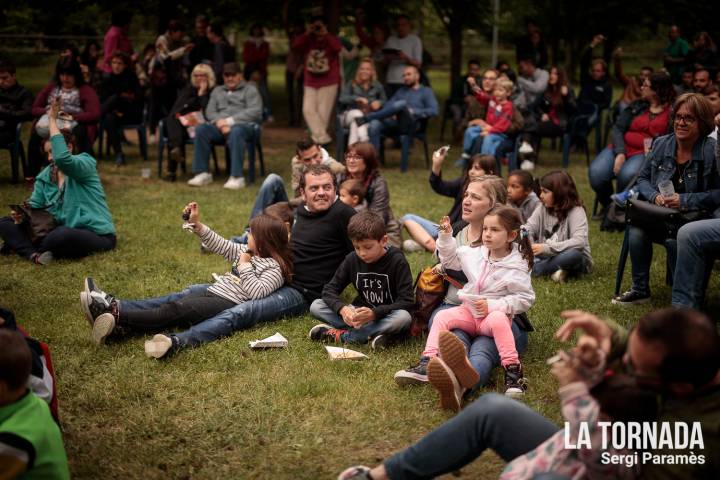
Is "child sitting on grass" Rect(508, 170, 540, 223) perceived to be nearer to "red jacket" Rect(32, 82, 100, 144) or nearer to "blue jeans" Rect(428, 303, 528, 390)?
"blue jeans" Rect(428, 303, 528, 390)

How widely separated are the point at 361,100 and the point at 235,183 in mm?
2349

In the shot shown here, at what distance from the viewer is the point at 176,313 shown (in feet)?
17.0

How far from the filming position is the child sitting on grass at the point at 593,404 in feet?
8.36

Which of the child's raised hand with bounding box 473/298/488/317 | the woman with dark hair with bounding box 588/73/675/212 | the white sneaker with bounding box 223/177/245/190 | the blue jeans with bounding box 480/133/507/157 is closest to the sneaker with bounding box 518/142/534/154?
the blue jeans with bounding box 480/133/507/157

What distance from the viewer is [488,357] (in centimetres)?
434

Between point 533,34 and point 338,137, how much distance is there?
521cm

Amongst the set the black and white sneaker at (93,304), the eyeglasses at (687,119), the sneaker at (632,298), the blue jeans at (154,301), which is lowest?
the sneaker at (632,298)

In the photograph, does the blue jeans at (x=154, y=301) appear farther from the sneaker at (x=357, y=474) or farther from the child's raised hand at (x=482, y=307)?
the sneaker at (x=357, y=474)

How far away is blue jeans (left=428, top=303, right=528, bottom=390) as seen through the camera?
4277 mm

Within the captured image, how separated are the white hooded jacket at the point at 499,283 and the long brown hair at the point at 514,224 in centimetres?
4

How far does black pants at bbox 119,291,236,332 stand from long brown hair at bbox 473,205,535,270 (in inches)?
72.7

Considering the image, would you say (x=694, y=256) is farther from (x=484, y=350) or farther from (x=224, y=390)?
(x=224, y=390)

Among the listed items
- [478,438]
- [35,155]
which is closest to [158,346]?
[478,438]

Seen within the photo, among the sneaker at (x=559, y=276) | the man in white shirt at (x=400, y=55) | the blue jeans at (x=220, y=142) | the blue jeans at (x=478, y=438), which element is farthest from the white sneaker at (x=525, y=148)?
the blue jeans at (x=478, y=438)
